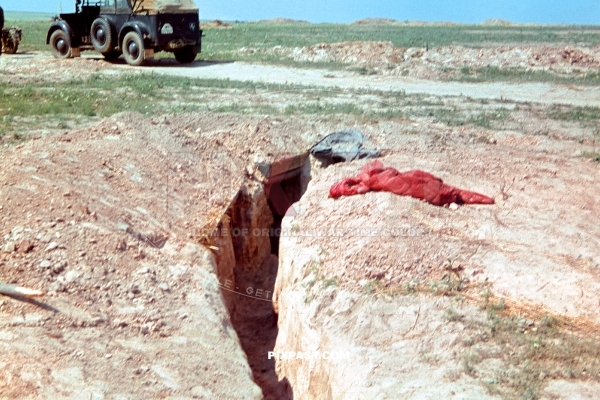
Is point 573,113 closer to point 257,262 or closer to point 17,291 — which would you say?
point 257,262

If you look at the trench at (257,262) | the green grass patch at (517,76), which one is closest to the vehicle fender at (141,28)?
the green grass patch at (517,76)

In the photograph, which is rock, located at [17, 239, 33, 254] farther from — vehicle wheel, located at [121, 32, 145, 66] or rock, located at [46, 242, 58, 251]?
vehicle wheel, located at [121, 32, 145, 66]

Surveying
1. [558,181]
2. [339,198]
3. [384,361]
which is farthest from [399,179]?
[384,361]

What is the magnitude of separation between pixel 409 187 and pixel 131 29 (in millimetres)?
13437

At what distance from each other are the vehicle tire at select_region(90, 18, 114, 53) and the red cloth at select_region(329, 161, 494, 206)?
1307cm

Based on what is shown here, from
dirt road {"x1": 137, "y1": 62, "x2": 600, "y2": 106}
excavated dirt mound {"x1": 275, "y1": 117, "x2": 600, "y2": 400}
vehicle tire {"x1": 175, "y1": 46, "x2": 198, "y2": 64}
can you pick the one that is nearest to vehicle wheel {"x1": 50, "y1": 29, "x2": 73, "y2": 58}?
dirt road {"x1": 137, "y1": 62, "x2": 600, "y2": 106}

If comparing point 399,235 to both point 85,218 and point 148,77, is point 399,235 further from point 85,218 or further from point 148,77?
point 148,77

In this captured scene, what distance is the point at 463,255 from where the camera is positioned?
7.18 m

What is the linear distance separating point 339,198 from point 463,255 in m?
2.06

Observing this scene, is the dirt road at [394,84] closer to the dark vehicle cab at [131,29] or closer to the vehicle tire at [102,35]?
the dark vehicle cab at [131,29]

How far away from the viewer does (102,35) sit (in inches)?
796

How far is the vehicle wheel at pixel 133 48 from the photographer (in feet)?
64.5

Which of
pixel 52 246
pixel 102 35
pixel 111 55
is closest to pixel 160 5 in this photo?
pixel 102 35

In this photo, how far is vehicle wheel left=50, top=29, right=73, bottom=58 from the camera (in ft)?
69.1
